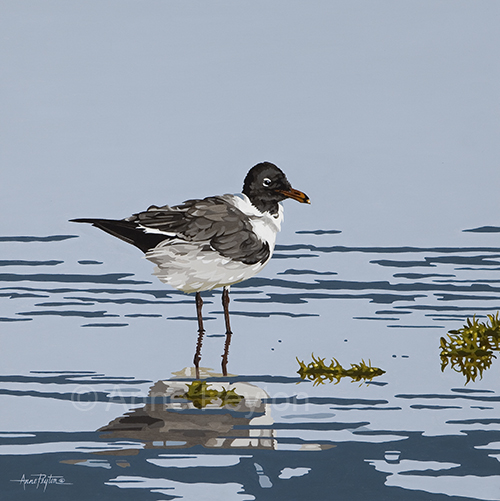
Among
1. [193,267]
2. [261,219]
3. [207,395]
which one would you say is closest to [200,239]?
[193,267]

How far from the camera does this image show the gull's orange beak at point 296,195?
30.5 feet

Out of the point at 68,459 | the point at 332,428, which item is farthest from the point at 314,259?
the point at 68,459

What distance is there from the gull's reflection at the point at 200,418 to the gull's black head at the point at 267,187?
2705 mm

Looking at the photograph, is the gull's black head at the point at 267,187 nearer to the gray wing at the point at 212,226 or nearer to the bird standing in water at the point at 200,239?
the bird standing in water at the point at 200,239

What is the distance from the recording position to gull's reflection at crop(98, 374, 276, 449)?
5.66 meters

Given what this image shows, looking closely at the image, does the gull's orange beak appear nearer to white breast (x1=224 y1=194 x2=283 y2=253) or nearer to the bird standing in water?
white breast (x1=224 y1=194 x2=283 y2=253)

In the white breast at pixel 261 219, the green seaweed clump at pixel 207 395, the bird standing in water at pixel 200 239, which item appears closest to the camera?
the green seaweed clump at pixel 207 395

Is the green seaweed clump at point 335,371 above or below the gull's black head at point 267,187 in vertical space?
below

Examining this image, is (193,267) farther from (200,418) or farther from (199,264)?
(200,418)

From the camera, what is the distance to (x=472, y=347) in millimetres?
8195

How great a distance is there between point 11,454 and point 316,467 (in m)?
1.96
